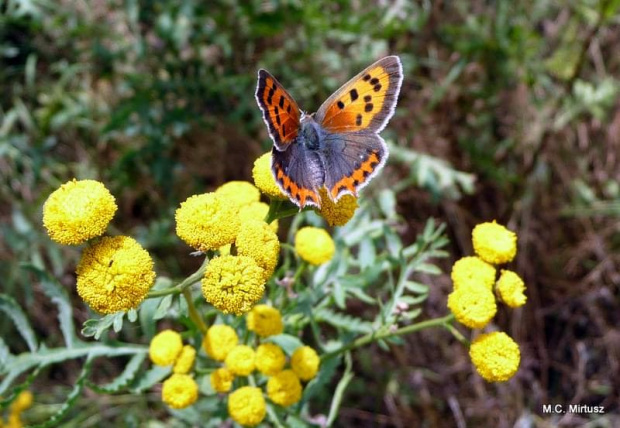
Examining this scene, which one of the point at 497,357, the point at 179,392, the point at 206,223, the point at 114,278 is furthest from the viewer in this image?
the point at 179,392

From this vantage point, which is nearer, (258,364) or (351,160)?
(351,160)

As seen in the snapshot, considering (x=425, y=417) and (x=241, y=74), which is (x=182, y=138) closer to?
(x=241, y=74)

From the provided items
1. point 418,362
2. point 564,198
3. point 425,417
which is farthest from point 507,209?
point 425,417

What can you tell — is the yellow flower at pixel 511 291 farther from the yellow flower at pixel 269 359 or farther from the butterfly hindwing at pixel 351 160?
the yellow flower at pixel 269 359

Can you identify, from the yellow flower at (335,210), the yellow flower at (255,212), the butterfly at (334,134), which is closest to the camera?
the butterfly at (334,134)

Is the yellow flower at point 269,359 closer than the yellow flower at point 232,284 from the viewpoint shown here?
No

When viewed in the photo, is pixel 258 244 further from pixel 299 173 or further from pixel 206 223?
pixel 299 173

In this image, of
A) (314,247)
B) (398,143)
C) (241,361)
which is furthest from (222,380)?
(398,143)

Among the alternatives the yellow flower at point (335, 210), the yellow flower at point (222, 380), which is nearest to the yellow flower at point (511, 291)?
the yellow flower at point (335, 210)
